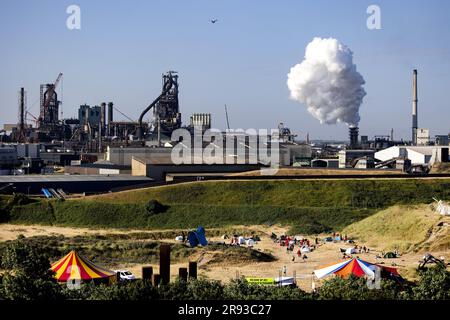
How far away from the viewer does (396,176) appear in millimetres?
64562

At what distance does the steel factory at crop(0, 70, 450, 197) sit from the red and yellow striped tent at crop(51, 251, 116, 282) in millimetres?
32222

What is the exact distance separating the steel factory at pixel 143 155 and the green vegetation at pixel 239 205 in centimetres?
385

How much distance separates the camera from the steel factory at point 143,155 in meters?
68.3

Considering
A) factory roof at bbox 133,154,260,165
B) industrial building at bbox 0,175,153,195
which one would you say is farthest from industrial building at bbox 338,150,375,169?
industrial building at bbox 0,175,153,195

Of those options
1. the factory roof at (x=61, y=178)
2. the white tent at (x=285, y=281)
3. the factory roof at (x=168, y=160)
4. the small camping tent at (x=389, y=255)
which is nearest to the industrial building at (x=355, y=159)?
the factory roof at (x=168, y=160)

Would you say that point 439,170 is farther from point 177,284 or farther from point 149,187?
point 177,284

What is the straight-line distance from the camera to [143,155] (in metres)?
88.7

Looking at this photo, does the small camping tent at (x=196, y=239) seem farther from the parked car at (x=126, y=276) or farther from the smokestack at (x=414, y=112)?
the smokestack at (x=414, y=112)

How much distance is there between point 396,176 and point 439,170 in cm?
1622

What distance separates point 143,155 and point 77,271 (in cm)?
5977

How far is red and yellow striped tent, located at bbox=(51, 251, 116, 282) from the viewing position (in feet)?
94.7

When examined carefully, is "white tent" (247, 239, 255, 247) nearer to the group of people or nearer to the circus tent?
the group of people
